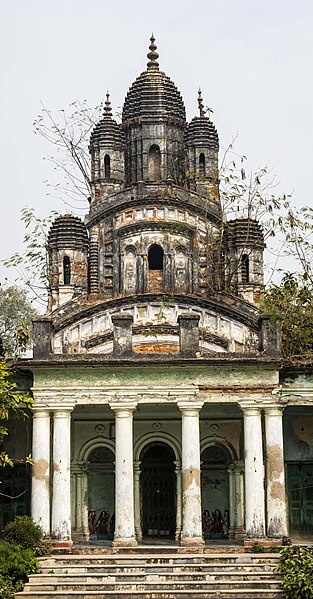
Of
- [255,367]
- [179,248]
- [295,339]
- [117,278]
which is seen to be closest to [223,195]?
[179,248]

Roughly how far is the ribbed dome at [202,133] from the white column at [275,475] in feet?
46.7

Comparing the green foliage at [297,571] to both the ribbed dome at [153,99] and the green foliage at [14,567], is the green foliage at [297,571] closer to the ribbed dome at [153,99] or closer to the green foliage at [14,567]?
the green foliage at [14,567]

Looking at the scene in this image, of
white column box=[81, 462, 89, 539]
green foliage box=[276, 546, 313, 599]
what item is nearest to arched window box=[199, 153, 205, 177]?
white column box=[81, 462, 89, 539]

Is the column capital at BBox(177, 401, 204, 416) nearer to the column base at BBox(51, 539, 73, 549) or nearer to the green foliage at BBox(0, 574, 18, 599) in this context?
the column base at BBox(51, 539, 73, 549)

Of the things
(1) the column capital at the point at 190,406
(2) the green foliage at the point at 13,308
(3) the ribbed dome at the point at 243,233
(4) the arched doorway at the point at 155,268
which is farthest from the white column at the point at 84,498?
(2) the green foliage at the point at 13,308

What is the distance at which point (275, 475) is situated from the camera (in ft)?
69.1

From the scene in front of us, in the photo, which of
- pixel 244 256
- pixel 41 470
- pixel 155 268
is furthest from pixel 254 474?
pixel 244 256

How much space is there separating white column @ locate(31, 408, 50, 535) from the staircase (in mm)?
1124

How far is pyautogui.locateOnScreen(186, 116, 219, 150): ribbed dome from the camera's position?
33344 mm

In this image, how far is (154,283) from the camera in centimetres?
2945

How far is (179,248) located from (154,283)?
130 centimetres

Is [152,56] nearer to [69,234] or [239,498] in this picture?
[69,234]

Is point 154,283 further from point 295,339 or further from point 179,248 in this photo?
point 295,339

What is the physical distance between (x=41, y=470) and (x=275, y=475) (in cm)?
498
